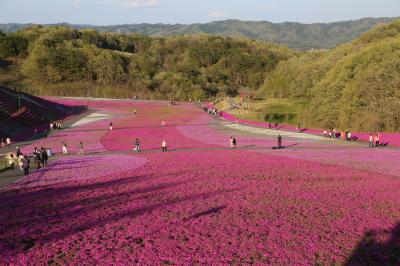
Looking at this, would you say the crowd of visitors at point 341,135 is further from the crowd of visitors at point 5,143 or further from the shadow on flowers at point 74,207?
the crowd of visitors at point 5,143

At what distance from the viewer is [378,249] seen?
52.2ft

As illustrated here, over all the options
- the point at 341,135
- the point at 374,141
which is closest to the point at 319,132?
→ the point at 341,135

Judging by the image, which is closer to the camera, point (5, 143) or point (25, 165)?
point (25, 165)

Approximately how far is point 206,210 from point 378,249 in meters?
8.27

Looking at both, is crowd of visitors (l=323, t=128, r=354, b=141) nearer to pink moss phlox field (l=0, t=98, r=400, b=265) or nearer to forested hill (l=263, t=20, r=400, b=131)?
forested hill (l=263, t=20, r=400, b=131)

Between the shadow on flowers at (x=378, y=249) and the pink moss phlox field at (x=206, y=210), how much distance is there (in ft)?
0.16

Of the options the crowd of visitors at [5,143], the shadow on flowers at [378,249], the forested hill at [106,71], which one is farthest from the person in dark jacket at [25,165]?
the forested hill at [106,71]

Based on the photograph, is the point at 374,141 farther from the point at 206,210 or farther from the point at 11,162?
the point at 11,162

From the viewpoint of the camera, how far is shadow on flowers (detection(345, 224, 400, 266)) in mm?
14875

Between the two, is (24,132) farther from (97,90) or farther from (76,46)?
(76,46)

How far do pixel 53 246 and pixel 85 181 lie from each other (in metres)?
11.2

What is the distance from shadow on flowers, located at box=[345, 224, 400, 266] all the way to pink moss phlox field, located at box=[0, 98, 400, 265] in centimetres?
5

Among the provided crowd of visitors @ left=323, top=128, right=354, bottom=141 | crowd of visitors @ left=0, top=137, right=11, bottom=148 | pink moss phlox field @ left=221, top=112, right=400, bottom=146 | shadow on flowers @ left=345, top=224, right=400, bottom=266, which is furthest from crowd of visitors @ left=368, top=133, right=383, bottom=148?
crowd of visitors @ left=0, top=137, right=11, bottom=148

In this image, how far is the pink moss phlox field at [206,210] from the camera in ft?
A: 51.5
